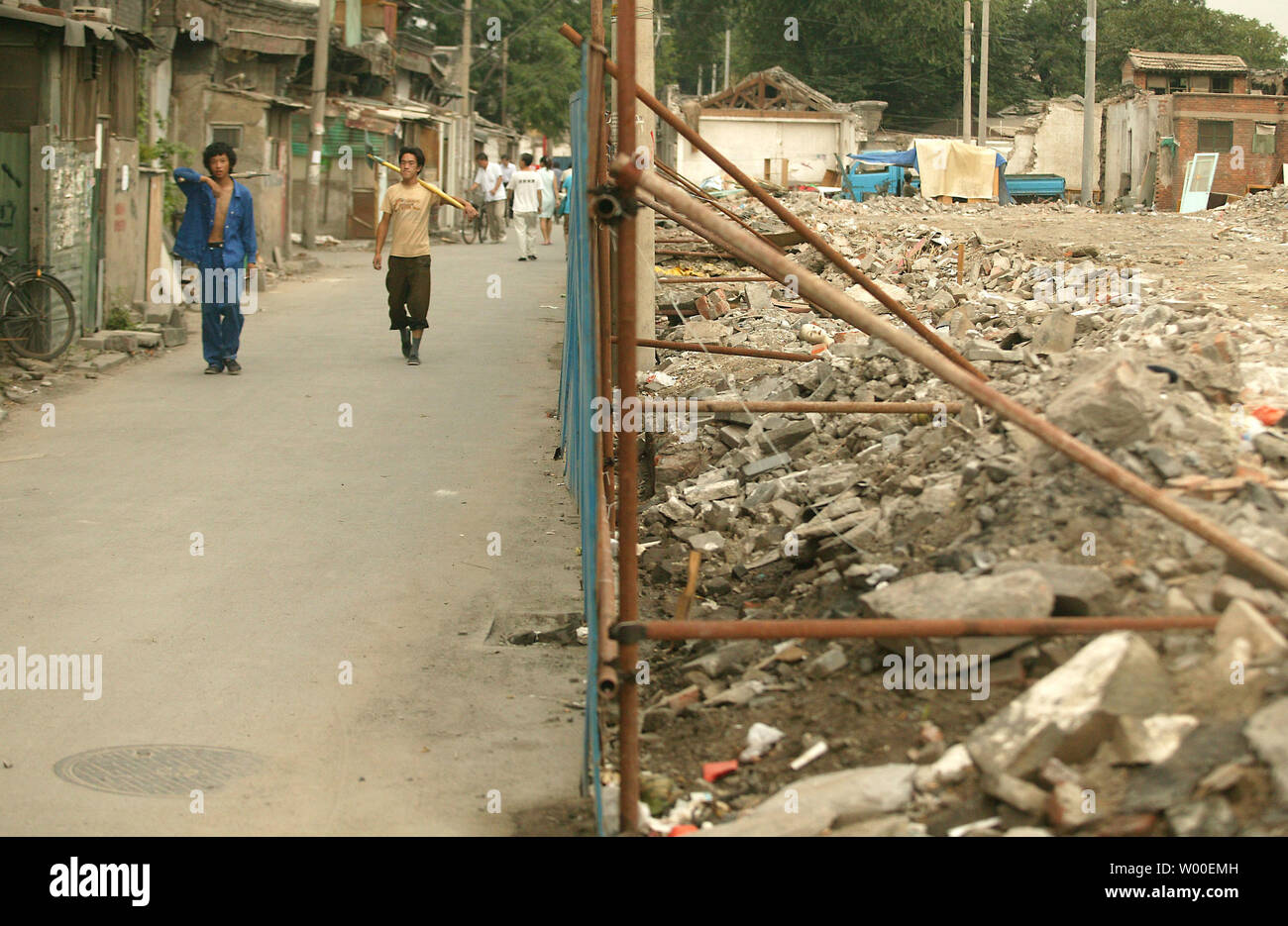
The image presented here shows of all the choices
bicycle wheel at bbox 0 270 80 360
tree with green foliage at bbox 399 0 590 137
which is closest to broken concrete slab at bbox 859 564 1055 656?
bicycle wheel at bbox 0 270 80 360

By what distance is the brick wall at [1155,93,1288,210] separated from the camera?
39469 mm

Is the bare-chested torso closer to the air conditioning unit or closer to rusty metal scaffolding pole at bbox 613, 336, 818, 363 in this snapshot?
the air conditioning unit

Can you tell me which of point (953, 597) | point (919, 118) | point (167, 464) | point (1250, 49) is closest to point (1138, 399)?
point (953, 597)

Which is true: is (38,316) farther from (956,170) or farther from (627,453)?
(956,170)

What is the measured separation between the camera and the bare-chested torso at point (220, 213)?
10570mm

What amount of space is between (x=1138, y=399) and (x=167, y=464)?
5.52 m

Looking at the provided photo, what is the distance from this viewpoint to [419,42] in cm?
3647

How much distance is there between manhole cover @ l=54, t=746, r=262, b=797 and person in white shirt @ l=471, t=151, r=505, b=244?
22.5 meters

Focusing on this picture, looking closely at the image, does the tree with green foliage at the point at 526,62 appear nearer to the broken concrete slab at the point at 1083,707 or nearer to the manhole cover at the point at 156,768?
the manhole cover at the point at 156,768

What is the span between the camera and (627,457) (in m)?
3.38

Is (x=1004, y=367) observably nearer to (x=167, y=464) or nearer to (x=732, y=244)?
(x=732, y=244)

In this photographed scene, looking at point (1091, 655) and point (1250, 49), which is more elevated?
point (1250, 49)

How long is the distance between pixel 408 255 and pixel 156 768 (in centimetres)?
772
